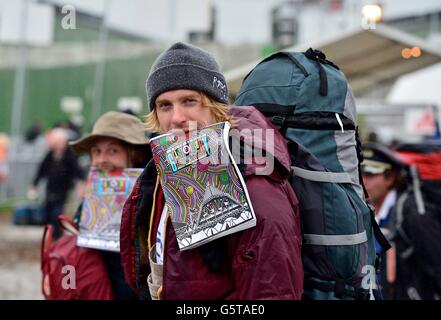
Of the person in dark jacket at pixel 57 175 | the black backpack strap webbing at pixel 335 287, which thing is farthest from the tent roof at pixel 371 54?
the black backpack strap webbing at pixel 335 287

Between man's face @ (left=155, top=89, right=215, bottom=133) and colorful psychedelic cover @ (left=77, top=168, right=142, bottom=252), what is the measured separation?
3.51 feet

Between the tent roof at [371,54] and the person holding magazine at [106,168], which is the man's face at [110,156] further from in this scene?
the tent roof at [371,54]

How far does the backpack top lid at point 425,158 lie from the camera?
442 cm

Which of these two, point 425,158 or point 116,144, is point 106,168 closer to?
point 116,144

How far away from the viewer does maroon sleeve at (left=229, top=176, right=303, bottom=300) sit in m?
1.86

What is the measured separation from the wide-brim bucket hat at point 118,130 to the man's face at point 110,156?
0.05 m

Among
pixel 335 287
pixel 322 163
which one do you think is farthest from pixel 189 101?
pixel 335 287

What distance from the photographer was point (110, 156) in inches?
134

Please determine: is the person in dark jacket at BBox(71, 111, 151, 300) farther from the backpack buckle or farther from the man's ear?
the man's ear

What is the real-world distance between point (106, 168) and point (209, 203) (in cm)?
148

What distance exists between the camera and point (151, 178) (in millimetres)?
2328

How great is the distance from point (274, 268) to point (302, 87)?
0.73 m
